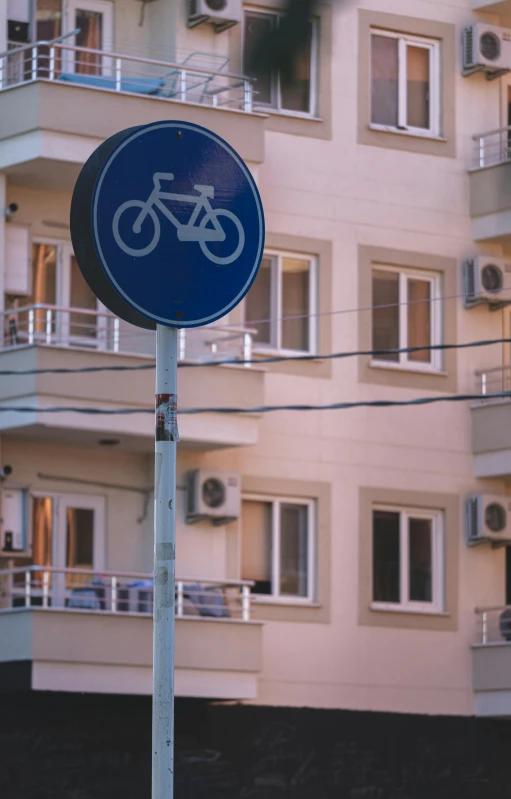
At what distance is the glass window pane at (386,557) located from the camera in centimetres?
2048

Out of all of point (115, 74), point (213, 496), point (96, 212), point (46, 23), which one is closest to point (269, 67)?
point (96, 212)

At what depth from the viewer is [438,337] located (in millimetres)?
21078

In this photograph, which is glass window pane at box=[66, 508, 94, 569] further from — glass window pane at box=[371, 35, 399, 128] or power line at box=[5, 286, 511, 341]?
glass window pane at box=[371, 35, 399, 128]

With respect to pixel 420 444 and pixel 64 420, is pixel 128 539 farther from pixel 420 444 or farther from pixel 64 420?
pixel 420 444

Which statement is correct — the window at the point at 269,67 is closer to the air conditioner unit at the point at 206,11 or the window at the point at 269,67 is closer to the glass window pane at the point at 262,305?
the air conditioner unit at the point at 206,11

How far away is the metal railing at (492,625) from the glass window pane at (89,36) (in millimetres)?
7822

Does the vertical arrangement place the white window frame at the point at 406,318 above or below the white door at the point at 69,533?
above

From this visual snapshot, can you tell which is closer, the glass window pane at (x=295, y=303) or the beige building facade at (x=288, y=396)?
the beige building facade at (x=288, y=396)

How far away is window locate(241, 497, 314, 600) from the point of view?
1980cm

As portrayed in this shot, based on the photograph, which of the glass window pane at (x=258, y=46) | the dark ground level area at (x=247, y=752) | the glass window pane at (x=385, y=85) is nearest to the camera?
the glass window pane at (x=258, y=46)

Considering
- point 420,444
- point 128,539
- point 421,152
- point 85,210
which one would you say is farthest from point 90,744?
point 85,210

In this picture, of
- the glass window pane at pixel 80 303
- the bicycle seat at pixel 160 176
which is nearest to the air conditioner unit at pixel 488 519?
the glass window pane at pixel 80 303

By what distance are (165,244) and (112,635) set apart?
525 inches

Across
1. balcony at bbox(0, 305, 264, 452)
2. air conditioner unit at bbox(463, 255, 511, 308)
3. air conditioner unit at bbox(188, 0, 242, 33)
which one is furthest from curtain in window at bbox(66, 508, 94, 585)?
air conditioner unit at bbox(188, 0, 242, 33)
